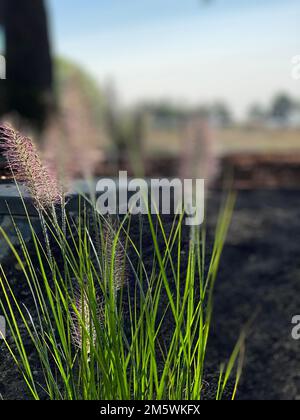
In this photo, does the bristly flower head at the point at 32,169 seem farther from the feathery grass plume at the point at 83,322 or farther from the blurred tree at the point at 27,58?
the blurred tree at the point at 27,58

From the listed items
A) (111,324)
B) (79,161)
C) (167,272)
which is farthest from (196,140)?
(111,324)

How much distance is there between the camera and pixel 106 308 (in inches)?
69.3

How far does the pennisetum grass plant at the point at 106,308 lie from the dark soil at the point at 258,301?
3.1 inches

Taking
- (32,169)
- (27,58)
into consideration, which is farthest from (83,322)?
(27,58)

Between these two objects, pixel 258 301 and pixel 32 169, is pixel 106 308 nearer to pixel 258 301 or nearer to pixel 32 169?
pixel 32 169

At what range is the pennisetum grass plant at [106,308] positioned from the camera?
174 cm

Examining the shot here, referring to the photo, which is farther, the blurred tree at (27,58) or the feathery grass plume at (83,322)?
the blurred tree at (27,58)

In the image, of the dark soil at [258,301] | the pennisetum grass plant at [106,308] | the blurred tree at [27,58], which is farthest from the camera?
the blurred tree at [27,58]

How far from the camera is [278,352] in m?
3.87

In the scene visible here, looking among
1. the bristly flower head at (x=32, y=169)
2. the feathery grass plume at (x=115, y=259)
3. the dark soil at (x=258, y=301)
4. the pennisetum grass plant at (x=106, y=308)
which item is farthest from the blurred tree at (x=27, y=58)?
the bristly flower head at (x=32, y=169)

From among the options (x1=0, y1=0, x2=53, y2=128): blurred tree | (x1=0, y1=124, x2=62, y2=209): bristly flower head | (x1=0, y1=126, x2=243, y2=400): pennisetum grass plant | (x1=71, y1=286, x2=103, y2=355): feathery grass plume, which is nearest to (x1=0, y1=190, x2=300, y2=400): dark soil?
(x1=0, y1=126, x2=243, y2=400): pennisetum grass plant

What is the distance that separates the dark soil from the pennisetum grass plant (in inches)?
3.1

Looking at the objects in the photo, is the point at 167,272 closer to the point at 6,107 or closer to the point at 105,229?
the point at 105,229

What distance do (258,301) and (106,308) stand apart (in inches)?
122
